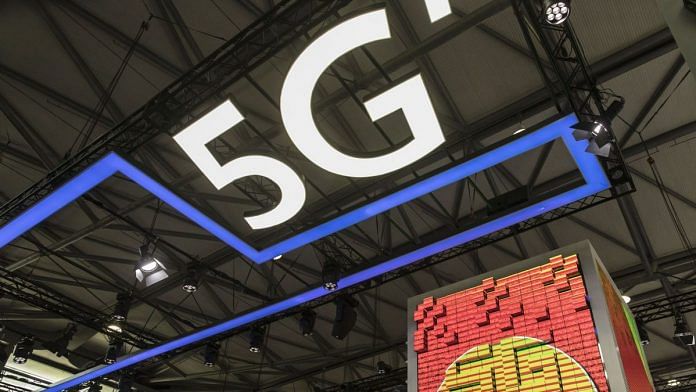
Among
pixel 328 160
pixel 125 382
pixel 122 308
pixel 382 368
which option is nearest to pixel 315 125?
pixel 328 160

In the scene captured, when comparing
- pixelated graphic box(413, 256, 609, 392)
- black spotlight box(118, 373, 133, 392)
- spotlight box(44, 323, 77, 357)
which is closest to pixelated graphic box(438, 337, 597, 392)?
pixelated graphic box(413, 256, 609, 392)

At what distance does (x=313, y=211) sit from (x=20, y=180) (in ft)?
18.7

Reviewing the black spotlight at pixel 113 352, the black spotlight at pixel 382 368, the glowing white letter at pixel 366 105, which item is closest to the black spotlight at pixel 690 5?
the glowing white letter at pixel 366 105

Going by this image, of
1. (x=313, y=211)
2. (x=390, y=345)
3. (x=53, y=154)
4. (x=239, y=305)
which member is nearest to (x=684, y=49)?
(x=313, y=211)

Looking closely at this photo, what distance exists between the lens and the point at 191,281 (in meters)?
10.2

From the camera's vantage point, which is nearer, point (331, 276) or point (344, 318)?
point (331, 276)

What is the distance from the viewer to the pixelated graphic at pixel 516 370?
14.3 feet

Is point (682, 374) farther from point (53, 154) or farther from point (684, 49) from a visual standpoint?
point (53, 154)

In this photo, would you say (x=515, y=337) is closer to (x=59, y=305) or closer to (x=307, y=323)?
(x=307, y=323)

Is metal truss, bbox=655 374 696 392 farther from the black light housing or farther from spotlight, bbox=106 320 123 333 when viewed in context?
spotlight, bbox=106 320 123 333

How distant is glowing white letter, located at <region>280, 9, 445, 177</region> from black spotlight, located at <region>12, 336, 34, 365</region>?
10.5 meters

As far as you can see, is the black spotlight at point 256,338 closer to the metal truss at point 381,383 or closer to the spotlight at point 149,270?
the spotlight at point 149,270

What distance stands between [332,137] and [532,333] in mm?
5139

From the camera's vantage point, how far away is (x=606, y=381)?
13.8ft
